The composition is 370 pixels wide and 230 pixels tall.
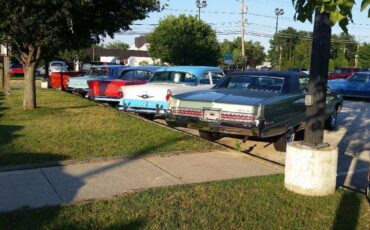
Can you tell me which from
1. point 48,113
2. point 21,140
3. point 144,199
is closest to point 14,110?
point 48,113

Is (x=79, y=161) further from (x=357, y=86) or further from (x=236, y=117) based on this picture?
(x=357, y=86)

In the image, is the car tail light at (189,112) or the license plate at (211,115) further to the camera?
the car tail light at (189,112)

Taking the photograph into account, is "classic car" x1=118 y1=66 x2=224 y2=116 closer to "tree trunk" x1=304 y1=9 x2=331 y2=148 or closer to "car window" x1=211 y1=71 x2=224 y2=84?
"car window" x1=211 y1=71 x2=224 y2=84

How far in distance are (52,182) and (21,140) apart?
2889mm

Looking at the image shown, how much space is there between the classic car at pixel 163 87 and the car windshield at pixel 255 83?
7.34 ft

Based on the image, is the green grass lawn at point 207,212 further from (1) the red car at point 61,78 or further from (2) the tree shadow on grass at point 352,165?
(1) the red car at point 61,78

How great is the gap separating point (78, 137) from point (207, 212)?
4699 millimetres

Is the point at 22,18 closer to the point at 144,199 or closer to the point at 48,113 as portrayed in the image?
the point at 48,113

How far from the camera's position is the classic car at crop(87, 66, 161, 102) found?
15.4 meters

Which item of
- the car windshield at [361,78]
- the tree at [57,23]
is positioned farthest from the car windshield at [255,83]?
the car windshield at [361,78]

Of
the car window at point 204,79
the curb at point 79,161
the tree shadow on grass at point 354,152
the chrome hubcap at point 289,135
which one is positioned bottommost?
the tree shadow on grass at point 354,152

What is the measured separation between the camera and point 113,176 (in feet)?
21.5

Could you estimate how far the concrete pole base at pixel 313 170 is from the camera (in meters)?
5.84

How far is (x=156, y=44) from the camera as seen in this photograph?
5509 centimetres
